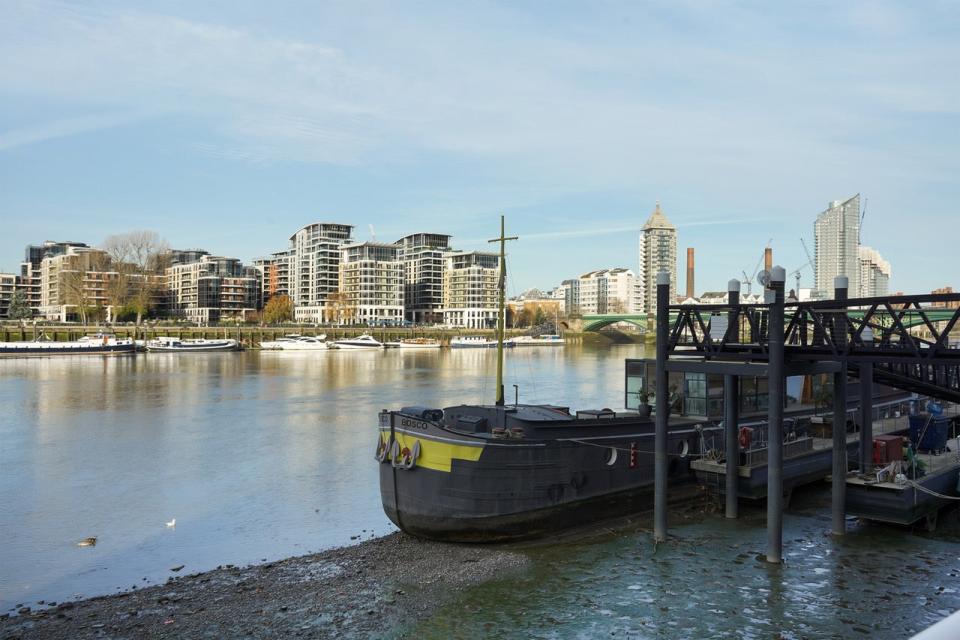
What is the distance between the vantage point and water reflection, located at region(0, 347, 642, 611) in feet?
70.6

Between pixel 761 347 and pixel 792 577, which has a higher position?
pixel 761 347

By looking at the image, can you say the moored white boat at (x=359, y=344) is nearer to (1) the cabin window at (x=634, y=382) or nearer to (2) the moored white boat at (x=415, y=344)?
(2) the moored white boat at (x=415, y=344)

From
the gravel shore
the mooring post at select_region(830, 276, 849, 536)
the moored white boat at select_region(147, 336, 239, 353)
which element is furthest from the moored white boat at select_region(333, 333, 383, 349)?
the mooring post at select_region(830, 276, 849, 536)

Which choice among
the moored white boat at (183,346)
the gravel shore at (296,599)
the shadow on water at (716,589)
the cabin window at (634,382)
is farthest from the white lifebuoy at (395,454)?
the moored white boat at (183,346)

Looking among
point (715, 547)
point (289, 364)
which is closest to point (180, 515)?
point (715, 547)

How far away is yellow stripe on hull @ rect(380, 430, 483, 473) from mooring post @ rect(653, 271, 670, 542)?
16.2 ft

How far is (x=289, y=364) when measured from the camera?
4316 inches

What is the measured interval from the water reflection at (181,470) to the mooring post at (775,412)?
38.0 feet

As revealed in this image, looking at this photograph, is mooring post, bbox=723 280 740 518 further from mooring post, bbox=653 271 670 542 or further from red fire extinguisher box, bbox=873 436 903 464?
red fire extinguisher box, bbox=873 436 903 464

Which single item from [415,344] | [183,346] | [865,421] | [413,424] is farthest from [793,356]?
[415,344]

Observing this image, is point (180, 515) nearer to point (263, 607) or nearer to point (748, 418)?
point (263, 607)

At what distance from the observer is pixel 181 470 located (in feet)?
109

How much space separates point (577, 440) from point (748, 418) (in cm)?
796

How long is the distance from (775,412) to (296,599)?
39.9ft
